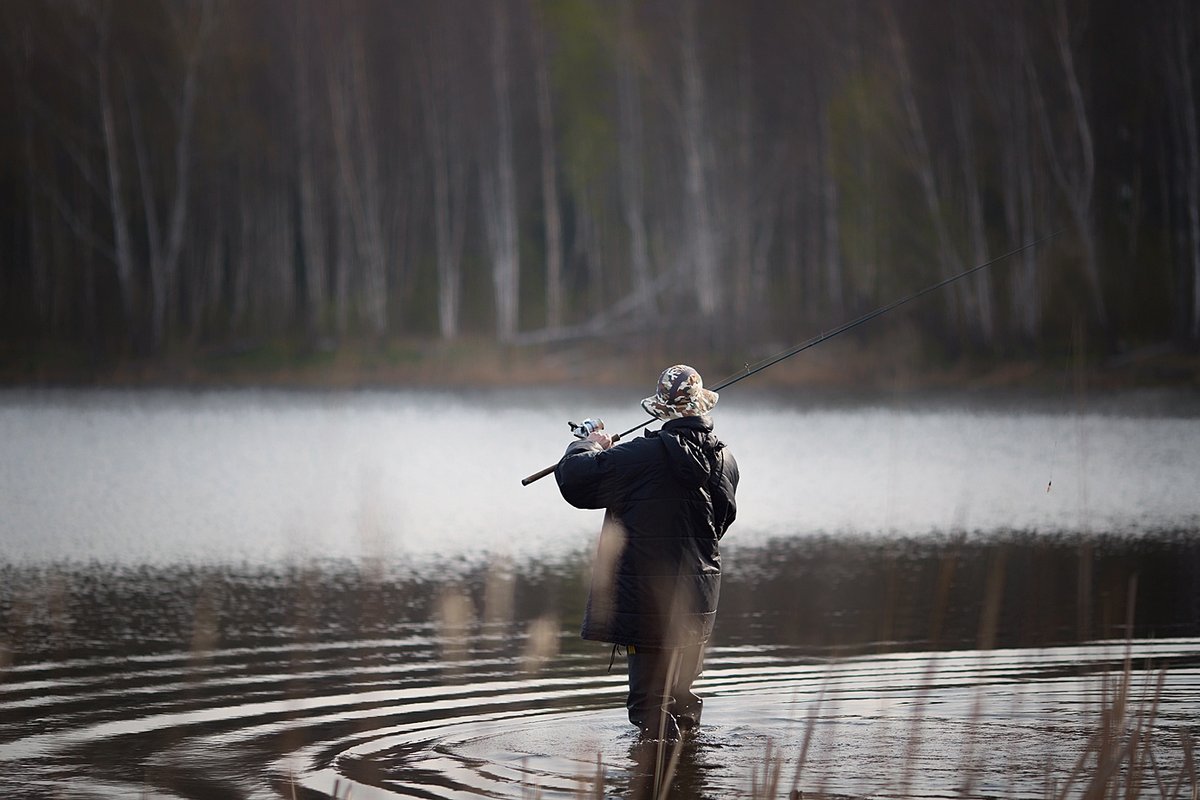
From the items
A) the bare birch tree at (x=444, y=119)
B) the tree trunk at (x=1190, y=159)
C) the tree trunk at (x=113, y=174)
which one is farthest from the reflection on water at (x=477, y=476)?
the bare birch tree at (x=444, y=119)

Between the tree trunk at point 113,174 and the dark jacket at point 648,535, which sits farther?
the tree trunk at point 113,174

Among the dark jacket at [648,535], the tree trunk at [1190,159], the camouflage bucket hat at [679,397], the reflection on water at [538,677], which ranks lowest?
the reflection on water at [538,677]

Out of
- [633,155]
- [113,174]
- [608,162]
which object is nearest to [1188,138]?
[633,155]

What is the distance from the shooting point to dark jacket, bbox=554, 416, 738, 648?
711 centimetres

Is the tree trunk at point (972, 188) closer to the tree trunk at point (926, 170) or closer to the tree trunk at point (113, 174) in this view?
the tree trunk at point (926, 170)

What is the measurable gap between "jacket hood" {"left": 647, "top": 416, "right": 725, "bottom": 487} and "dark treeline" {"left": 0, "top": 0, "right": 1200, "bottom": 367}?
1108 inches

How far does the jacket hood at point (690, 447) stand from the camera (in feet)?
23.2

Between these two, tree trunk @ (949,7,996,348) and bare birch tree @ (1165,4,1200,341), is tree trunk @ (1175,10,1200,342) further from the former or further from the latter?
tree trunk @ (949,7,996,348)

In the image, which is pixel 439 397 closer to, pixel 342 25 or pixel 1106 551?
pixel 342 25

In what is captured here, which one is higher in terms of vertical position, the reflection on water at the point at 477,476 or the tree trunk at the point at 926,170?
the tree trunk at the point at 926,170

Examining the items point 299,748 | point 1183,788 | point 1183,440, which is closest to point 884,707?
point 1183,788

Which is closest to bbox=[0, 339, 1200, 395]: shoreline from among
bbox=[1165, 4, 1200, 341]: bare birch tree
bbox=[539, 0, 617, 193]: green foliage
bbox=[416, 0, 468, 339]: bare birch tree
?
bbox=[1165, 4, 1200, 341]: bare birch tree

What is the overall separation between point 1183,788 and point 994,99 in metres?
33.9

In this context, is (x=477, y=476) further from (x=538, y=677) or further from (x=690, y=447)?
(x=690, y=447)
